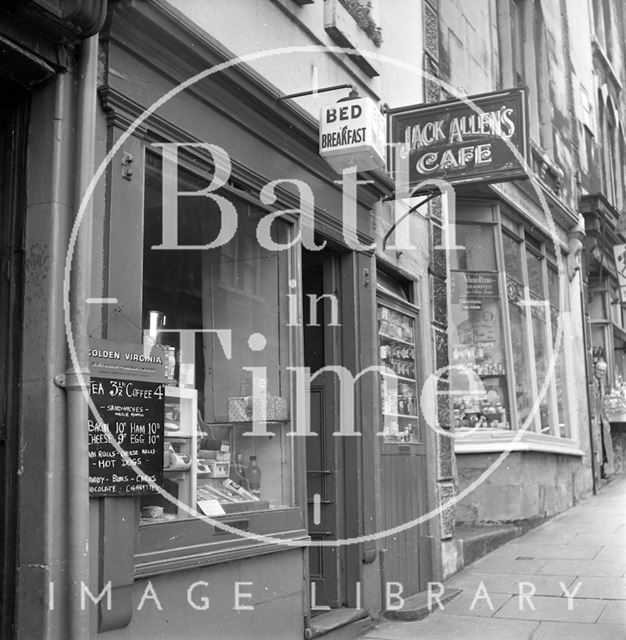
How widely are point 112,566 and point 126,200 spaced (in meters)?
1.89

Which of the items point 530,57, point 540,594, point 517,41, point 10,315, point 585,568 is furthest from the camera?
point 530,57

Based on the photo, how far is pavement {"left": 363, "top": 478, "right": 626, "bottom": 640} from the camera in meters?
6.64

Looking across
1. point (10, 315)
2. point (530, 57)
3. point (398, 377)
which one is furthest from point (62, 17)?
point (530, 57)

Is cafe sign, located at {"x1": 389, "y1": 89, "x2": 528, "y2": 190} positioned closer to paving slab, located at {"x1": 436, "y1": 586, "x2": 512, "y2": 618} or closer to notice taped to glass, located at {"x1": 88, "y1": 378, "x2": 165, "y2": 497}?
paving slab, located at {"x1": 436, "y1": 586, "x2": 512, "y2": 618}

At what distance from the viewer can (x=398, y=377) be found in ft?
26.6

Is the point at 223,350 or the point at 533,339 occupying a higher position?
the point at 533,339

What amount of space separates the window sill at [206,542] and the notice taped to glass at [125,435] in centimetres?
35

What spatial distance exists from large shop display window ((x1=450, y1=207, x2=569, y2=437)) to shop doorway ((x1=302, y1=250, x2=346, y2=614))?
12.2 feet

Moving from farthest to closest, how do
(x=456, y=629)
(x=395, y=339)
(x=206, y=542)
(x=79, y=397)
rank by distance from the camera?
(x=395, y=339)
(x=456, y=629)
(x=206, y=542)
(x=79, y=397)

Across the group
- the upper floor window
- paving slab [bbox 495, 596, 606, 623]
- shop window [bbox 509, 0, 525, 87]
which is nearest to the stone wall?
paving slab [bbox 495, 596, 606, 623]

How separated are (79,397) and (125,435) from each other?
472 mm

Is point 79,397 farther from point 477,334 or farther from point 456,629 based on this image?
point 477,334

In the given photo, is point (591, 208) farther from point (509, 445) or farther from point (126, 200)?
point (126, 200)

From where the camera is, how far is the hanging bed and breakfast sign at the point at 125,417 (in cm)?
444
